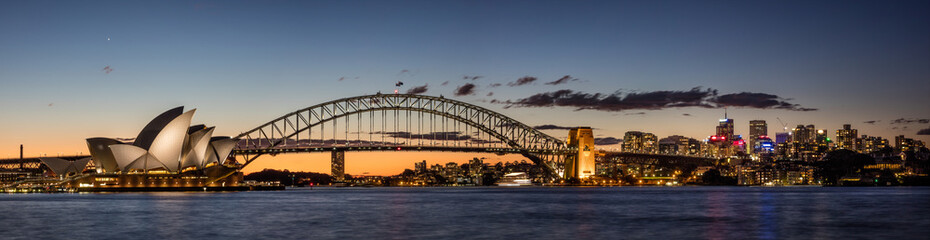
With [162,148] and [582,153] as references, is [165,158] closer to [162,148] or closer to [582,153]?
[162,148]

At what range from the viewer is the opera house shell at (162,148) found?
88.0 meters

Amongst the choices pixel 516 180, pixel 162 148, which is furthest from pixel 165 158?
pixel 516 180

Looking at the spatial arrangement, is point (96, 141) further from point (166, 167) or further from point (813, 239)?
point (813, 239)

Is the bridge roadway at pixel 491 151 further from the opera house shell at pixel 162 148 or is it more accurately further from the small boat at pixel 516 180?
the small boat at pixel 516 180

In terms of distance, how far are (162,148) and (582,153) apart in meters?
59.1

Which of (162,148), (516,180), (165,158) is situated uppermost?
(162,148)

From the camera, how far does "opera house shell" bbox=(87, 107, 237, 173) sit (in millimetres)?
87956

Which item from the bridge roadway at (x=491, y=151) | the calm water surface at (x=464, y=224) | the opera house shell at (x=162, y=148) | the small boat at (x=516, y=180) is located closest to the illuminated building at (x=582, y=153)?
the bridge roadway at (x=491, y=151)

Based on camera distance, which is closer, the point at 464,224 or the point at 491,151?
the point at 464,224

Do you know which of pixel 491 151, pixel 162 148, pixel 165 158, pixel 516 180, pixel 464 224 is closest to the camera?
pixel 464 224

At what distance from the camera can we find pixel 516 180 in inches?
7032

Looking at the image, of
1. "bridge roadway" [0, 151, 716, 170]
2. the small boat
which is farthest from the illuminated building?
the small boat

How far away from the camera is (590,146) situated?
417 feet

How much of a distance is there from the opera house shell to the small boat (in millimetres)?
85761
